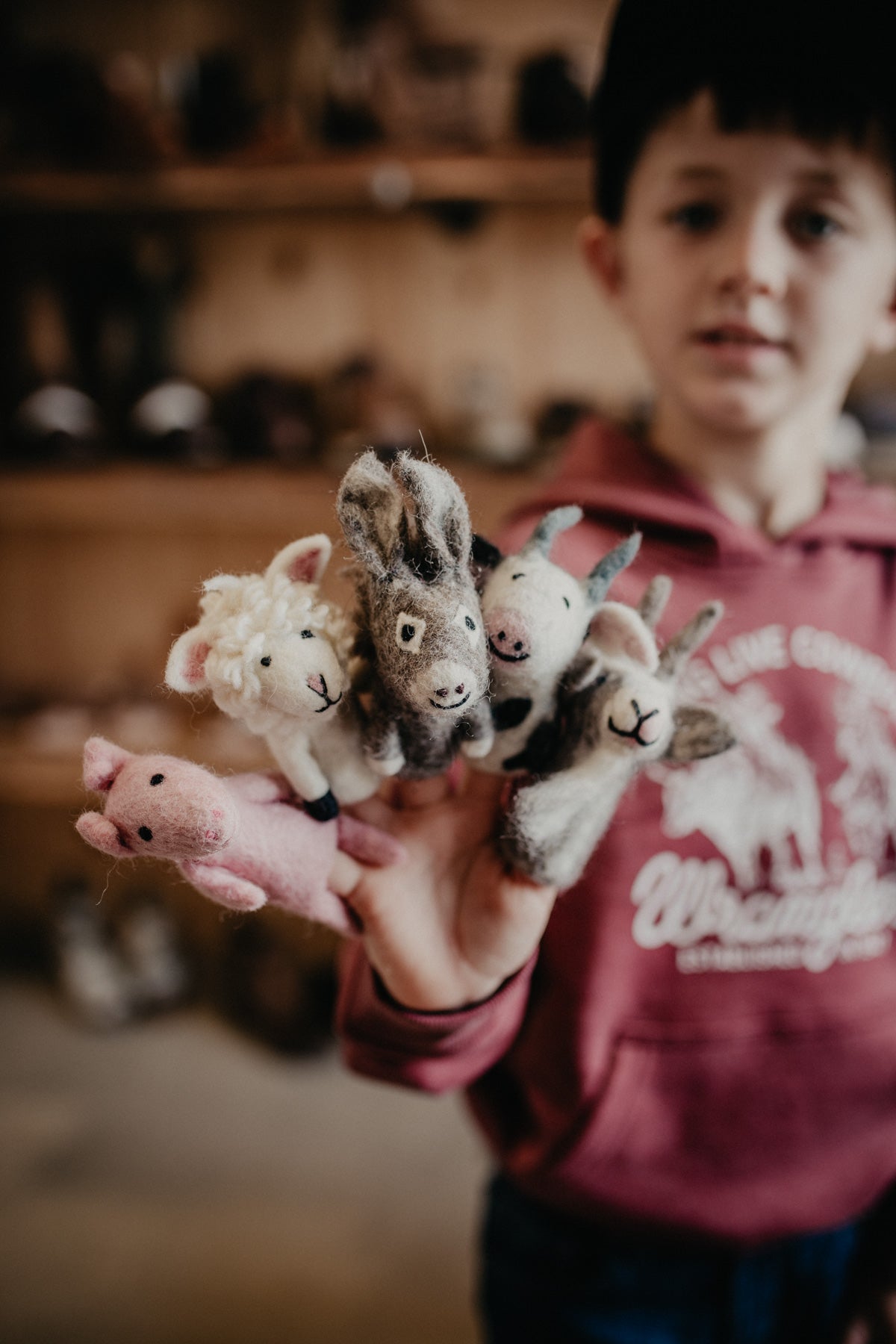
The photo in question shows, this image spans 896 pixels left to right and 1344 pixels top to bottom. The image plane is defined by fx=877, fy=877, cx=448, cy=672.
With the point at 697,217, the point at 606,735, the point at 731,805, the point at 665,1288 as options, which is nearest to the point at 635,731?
the point at 606,735

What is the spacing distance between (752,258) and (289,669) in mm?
366

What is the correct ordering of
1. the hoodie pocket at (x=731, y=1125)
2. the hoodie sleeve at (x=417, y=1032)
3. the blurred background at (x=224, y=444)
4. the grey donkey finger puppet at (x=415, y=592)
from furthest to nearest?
1. the blurred background at (x=224, y=444)
2. the hoodie pocket at (x=731, y=1125)
3. the hoodie sleeve at (x=417, y=1032)
4. the grey donkey finger puppet at (x=415, y=592)

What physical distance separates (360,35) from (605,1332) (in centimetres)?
153

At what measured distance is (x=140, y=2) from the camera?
1413mm

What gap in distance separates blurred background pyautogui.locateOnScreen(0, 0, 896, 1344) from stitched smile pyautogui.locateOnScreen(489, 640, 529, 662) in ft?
3.03

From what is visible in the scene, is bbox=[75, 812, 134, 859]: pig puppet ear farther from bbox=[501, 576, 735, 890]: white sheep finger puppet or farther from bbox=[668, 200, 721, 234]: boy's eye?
bbox=[668, 200, 721, 234]: boy's eye

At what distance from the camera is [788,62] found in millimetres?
475

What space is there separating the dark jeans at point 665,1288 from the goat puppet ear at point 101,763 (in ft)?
1.69

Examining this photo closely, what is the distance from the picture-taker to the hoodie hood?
1.82 ft

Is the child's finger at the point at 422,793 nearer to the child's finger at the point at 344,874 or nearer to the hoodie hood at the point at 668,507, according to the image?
the child's finger at the point at 344,874

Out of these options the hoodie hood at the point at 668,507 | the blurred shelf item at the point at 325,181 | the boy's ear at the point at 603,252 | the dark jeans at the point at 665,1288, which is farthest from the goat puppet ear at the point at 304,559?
the blurred shelf item at the point at 325,181

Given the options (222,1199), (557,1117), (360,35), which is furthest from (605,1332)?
(360,35)

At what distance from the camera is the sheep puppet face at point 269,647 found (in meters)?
0.27

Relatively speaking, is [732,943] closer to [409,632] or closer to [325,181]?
[409,632]
